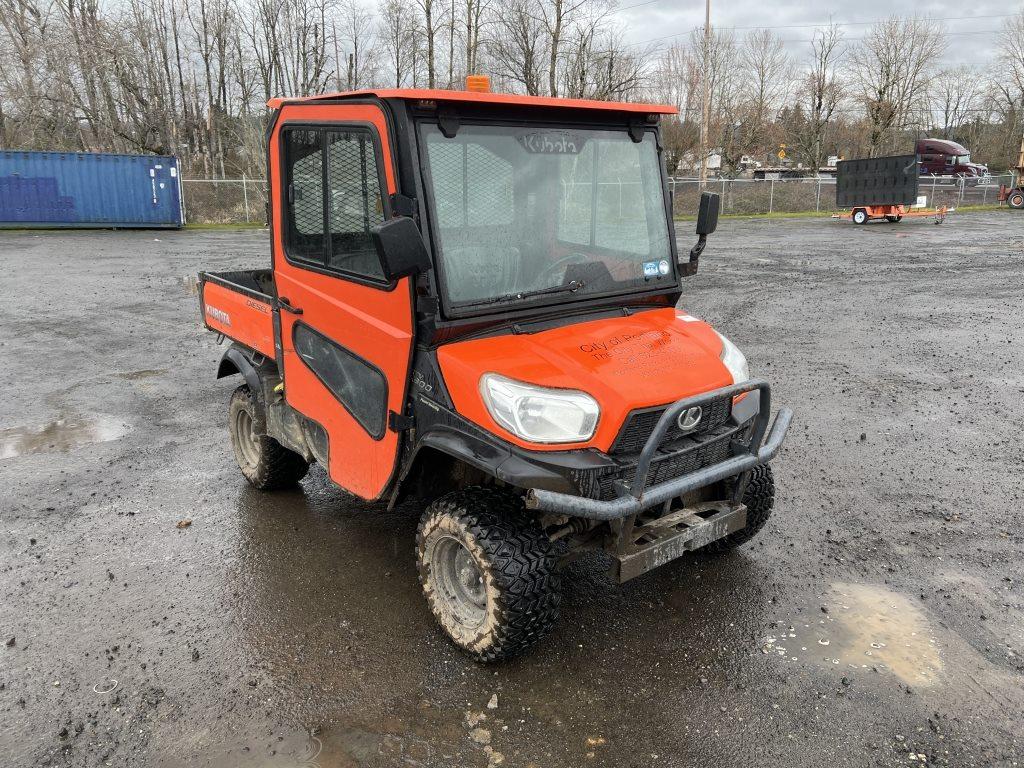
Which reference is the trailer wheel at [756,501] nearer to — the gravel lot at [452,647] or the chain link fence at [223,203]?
the gravel lot at [452,647]

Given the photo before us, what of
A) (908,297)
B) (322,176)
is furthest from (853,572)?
(908,297)

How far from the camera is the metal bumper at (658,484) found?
3.00 meters

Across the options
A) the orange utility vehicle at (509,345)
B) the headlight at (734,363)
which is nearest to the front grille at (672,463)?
the orange utility vehicle at (509,345)

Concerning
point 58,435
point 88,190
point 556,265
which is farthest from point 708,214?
point 88,190

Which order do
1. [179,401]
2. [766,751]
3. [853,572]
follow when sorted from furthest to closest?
[179,401] → [853,572] → [766,751]

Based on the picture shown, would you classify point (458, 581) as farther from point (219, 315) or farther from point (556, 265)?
point (219, 315)

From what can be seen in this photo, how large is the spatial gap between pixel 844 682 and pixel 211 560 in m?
3.39

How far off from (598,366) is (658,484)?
1.86ft

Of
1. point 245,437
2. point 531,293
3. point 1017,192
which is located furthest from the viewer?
point 1017,192

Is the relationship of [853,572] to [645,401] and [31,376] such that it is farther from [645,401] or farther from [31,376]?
[31,376]

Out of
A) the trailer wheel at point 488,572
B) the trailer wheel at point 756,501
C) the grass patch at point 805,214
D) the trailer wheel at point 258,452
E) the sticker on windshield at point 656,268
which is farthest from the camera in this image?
the grass patch at point 805,214

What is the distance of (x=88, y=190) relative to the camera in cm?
2406

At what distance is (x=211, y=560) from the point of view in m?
4.46

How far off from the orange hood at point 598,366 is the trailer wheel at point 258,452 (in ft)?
7.21
